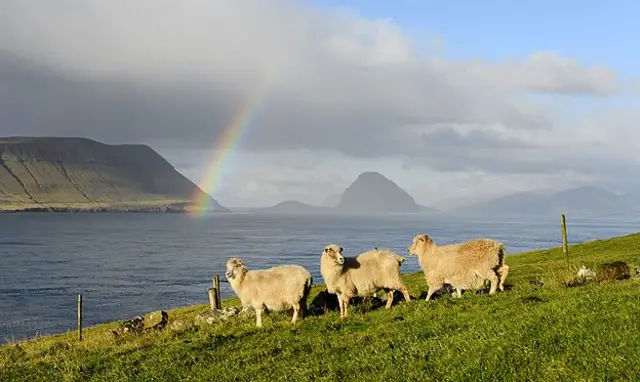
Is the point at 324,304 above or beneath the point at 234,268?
beneath

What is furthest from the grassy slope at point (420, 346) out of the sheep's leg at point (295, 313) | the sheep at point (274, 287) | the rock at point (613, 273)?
the rock at point (613, 273)

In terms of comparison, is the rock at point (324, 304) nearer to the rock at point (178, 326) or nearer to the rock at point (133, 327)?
the rock at point (178, 326)

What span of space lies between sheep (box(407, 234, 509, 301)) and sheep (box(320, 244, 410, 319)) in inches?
55.3

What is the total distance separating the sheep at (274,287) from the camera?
19328mm

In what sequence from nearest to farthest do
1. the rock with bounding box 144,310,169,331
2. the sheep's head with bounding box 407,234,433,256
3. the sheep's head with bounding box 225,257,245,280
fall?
1. the sheep's head with bounding box 225,257,245,280
2. the sheep's head with bounding box 407,234,433,256
3. the rock with bounding box 144,310,169,331

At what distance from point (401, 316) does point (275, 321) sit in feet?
16.1

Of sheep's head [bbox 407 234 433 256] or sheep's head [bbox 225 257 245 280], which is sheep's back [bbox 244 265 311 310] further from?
sheep's head [bbox 407 234 433 256]

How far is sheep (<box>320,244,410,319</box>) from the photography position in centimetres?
1959

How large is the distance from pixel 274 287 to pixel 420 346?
27.8 ft

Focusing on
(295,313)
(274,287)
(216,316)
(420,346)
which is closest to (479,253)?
(295,313)

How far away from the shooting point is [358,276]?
1981 centimetres

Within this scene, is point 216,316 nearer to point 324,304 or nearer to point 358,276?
point 324,304

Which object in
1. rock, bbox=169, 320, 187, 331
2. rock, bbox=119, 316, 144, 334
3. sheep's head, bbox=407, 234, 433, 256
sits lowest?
rock, bbox=119, 316, 144, 334

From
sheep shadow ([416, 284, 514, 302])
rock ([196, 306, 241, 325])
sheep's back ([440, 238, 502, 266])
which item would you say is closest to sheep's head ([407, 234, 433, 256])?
sheep's back ([440, 238, 502, 266])
